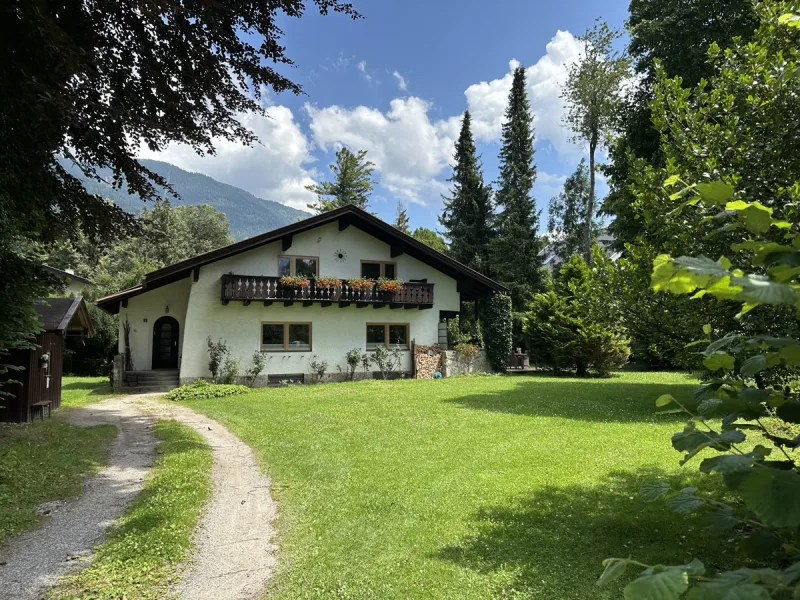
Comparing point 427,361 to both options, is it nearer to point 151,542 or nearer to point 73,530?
point 73,530

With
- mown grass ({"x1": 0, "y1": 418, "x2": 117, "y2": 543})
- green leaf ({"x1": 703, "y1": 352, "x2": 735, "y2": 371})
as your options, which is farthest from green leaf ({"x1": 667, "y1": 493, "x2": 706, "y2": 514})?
mown grass ({"x1": 0, "y1": 418, "x2": 117, "y2": 543})

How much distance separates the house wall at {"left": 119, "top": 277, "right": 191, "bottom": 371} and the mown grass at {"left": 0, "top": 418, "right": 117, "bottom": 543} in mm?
9423

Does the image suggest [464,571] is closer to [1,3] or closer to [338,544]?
[338,544]

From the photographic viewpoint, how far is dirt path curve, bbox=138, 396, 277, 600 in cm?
398

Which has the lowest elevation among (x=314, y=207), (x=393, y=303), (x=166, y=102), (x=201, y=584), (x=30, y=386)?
(x=201, y=584)

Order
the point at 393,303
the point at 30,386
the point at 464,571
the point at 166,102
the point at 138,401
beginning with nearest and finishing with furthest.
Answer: the point at 464,571, the point at 166,102, the point at 30,386, the point at 138,401, the point at 393,303

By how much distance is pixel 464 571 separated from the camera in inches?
158

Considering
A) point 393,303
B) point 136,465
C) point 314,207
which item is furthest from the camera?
point 314,207

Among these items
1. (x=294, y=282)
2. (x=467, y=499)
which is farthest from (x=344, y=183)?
(x=467, y=499)

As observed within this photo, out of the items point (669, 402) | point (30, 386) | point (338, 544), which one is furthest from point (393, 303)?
point (669, 402)

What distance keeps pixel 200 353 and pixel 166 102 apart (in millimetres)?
13157

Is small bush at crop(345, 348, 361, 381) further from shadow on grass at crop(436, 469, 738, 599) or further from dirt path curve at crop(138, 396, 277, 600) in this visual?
shadow on grass at crop(436, 469, 738, 599)

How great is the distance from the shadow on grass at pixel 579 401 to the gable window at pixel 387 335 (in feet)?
20.7

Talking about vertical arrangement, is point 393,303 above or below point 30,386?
above
